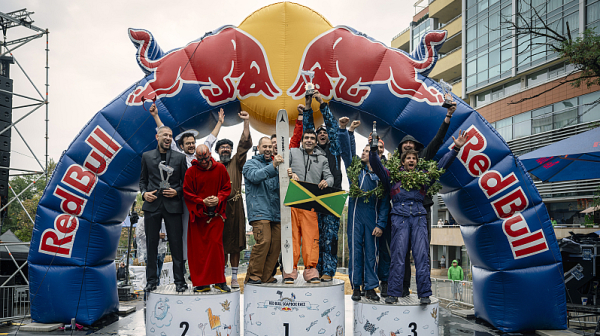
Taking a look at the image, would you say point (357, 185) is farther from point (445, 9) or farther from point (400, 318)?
point (445, 9)

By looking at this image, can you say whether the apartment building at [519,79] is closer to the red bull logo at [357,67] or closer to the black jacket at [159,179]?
the red bull logo at [357,67]

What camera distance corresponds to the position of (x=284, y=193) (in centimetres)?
497

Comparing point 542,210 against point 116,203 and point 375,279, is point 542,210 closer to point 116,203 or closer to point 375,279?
point 375,279

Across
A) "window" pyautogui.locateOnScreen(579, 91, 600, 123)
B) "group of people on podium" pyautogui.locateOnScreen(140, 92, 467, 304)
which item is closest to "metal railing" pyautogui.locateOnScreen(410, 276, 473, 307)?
"group of people on podium" pyautogui.locateOnScreen(140, 92, 467, 304)

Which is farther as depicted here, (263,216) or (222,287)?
(263,216)

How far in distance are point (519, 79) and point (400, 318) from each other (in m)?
20.1

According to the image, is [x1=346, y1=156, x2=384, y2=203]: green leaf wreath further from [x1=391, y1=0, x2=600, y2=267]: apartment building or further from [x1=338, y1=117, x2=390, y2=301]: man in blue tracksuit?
[x1=391, y1=0, x2=600, y2=267]: apartment building

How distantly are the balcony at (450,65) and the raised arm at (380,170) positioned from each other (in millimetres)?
23246

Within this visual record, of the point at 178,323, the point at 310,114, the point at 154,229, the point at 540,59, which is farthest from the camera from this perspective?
the point at 540,59

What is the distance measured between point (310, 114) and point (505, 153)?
282cm

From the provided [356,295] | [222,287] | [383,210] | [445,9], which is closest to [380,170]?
[383,210]

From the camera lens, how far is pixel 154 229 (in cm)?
489

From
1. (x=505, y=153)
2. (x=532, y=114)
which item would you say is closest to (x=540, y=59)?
(x=532, y=114)

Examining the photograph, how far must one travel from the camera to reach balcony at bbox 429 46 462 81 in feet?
86.9
